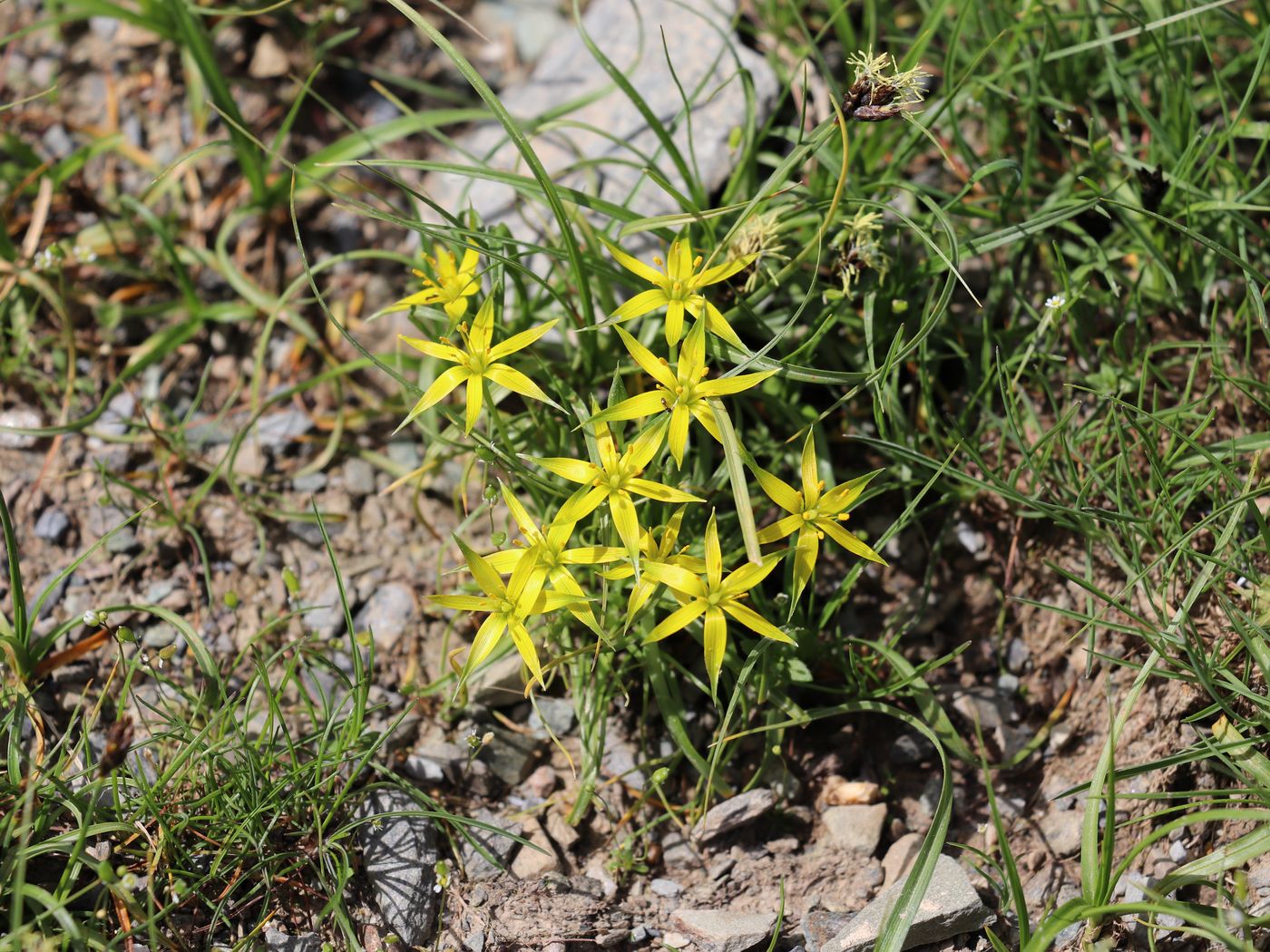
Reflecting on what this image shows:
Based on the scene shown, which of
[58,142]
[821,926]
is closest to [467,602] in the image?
[821,926]

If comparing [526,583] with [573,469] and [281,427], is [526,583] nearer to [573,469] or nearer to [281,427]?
[573,469]

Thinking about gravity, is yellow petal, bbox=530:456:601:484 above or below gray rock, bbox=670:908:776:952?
above

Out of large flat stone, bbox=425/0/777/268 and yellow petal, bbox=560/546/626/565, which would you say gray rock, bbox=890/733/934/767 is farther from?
large flat stone, bbox=425/0/777/268

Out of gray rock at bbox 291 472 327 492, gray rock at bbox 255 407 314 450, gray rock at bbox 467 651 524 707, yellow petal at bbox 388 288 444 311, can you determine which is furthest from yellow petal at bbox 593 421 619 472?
gray rock at bbox 255 407 314 450

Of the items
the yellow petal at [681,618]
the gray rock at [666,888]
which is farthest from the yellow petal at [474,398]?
the gray rock at [666,888]

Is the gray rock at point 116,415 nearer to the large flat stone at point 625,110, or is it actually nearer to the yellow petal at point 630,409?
the large flat stone at point 625,110

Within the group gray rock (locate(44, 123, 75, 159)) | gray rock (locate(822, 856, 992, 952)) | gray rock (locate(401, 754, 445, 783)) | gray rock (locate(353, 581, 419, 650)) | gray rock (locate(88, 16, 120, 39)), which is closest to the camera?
gray rock (locate(822, 856, 992, 952))

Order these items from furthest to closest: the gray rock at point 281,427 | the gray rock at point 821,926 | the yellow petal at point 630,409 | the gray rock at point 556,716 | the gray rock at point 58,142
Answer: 1. the gray rock at point 58,142
2. the gray rock at point 281,427
3. the gray rock at point 556,716
4. the gray rock at point 821,926
5. the yellow petal at point 630,409
